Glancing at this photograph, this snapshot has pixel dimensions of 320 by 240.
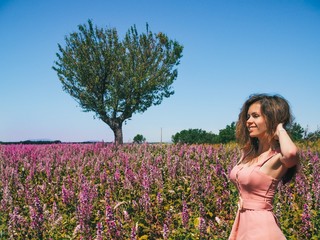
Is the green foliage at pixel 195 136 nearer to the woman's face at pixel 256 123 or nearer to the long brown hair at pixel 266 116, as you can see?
the long brown hair at pixel 266 116

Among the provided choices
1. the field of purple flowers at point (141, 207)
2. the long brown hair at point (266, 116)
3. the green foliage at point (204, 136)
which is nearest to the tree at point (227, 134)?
the green foliage at point (204, 136)

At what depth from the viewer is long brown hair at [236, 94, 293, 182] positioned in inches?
136

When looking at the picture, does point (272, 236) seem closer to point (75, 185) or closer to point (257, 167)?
point (257, 167)

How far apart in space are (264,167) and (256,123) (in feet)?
1.40

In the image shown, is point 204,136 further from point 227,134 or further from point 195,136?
point 227,134

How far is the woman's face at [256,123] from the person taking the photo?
3504 millimetres

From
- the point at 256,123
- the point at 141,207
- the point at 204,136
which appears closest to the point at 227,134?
the point at 204,136

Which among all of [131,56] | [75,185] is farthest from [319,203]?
[131,56]

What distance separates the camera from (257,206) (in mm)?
3334

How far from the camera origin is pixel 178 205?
6.68 metres

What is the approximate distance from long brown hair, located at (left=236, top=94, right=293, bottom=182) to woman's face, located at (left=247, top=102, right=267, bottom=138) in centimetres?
4

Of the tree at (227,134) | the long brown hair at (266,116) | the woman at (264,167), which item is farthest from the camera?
the tree at (227,134)

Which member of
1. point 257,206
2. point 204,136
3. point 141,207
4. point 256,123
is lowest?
point 141,207

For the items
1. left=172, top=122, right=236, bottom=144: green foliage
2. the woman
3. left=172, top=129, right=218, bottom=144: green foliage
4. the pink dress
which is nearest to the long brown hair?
the woman
